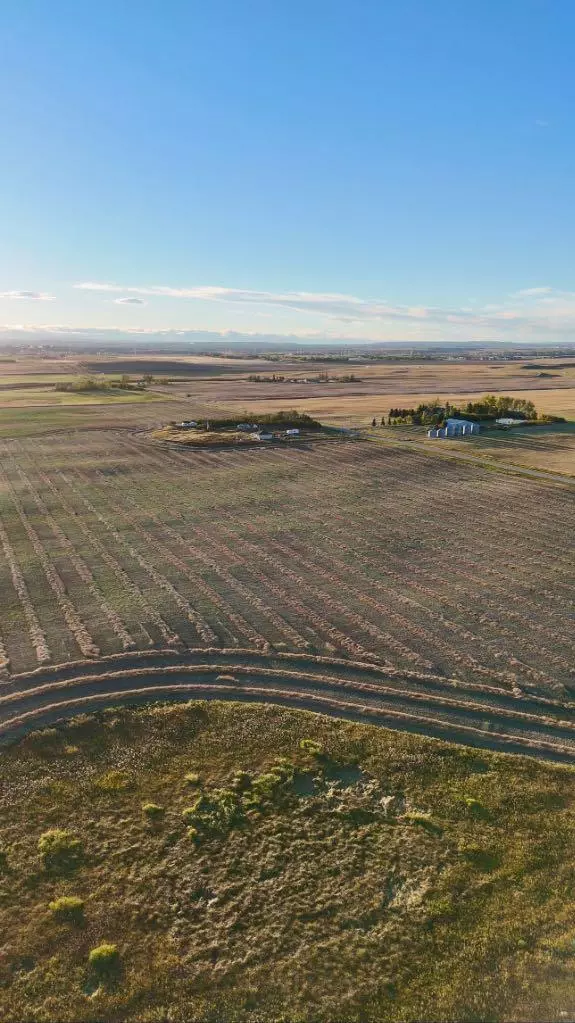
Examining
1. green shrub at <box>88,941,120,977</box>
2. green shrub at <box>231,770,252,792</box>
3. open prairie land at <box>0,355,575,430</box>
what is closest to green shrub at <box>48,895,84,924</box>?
green shrub at <box>88,941,120,977</box>

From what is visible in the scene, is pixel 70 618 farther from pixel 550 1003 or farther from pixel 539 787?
pixel 550 1003

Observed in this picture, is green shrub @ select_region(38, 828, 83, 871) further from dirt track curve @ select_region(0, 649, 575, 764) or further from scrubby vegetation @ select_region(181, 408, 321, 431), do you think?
scrubby vegetation @ select_region(181, 408, 321, 431)

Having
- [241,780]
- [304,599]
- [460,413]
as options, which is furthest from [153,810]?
[460,413]

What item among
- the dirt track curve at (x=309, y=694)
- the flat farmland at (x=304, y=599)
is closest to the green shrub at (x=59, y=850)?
the dirt track curve at (x=309, y=694)

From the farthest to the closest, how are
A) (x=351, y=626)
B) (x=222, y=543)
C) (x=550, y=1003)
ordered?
(x=222, y=543) < (x=351, y=626) < (x=550, y=1003)

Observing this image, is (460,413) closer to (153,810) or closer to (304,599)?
(304,599)

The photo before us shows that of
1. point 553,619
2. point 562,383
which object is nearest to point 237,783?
point 553,619
